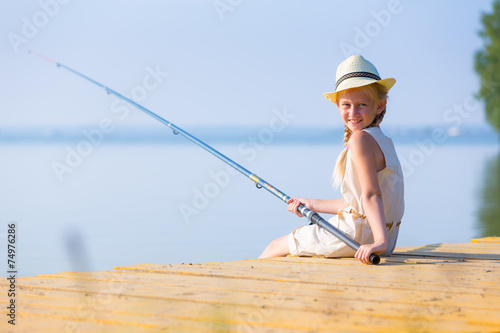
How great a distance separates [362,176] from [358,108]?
38 cm

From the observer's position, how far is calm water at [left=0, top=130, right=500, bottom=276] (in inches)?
235

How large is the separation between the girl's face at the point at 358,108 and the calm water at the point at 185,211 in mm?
1303

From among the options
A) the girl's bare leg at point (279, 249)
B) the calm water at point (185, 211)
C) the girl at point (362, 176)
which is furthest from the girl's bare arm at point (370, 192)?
the calm water at point (185, 211)

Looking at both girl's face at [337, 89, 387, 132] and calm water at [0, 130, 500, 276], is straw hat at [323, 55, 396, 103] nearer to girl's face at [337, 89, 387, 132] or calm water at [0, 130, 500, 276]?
girl's face at [337, 89, 387, 132]

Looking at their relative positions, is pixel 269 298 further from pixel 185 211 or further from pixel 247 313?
pixel 185 211

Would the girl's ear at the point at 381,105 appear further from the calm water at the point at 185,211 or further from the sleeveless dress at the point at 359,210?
the calm water at the point at 185,211

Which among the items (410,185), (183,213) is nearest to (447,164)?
(410,185)

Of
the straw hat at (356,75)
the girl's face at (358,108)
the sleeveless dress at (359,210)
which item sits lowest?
the sleeveless dress at (359,210)

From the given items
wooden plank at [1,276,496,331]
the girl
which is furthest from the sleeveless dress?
wooden plank at [1,276,496,331]

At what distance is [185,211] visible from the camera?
26.9 ft

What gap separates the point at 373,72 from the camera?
352cm

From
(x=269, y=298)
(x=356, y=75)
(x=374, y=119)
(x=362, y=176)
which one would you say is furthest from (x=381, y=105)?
(x=269, y=298)

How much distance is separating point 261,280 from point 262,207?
5823mm

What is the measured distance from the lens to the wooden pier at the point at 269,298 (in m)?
2.13
